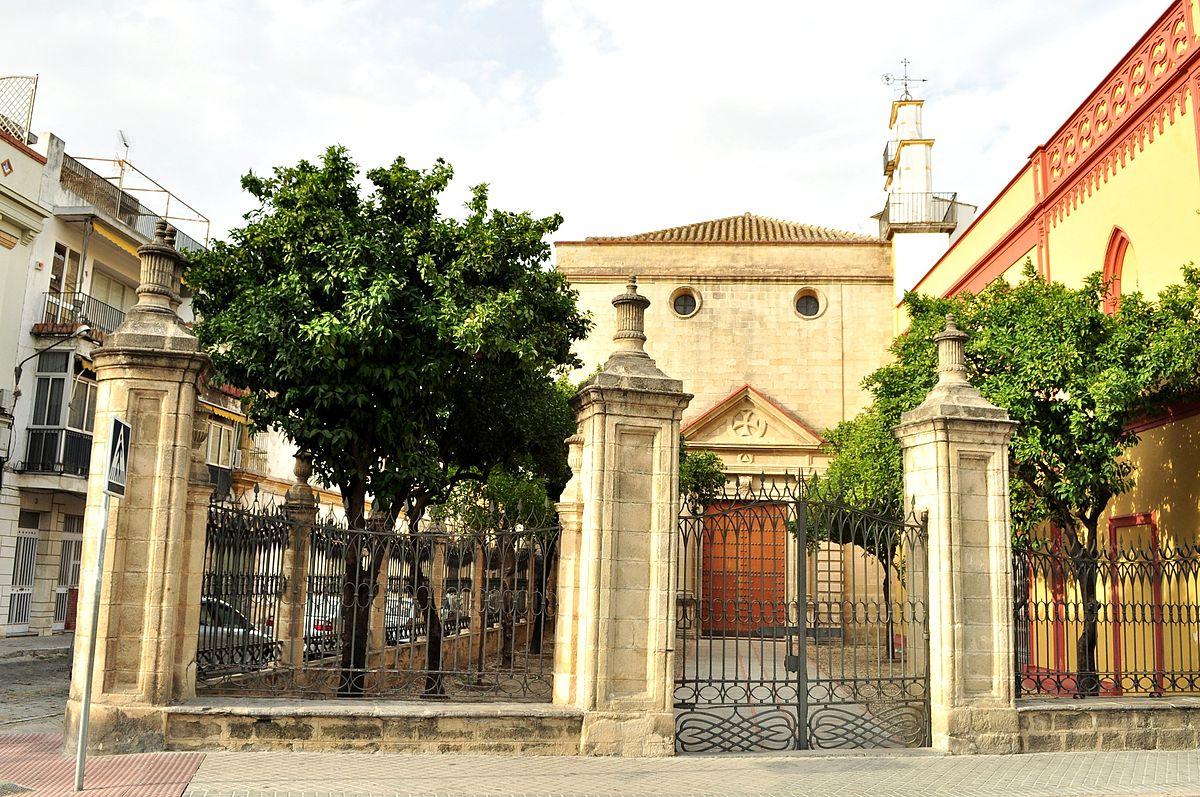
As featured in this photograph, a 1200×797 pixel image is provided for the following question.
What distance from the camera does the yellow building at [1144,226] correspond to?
12.9 meters

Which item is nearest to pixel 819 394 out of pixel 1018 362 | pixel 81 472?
pixel 1018 362

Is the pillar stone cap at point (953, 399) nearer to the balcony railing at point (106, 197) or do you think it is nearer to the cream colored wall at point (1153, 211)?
the cream colored wall at point (1153, 211)

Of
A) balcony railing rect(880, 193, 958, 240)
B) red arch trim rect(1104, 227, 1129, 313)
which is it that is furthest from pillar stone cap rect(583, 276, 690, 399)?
balcony railing rect(880, 193, 958, 240)

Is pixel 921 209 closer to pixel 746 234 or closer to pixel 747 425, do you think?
pixel 746 234

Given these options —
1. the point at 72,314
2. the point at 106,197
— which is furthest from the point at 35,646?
the point at 106,197

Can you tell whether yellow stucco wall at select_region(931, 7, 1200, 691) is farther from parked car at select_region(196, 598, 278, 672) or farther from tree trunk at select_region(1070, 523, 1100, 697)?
parked car at select_region(196, 598, 278, 672)

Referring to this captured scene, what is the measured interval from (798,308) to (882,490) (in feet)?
52.1

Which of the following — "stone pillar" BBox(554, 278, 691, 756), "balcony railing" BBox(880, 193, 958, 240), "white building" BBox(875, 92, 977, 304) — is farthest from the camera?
"balcony railing" BBox(880, 193, 958, 240)

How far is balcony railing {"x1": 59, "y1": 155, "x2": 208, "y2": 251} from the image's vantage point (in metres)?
25.1

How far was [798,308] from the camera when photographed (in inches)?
1230

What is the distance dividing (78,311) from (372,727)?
68.4ft

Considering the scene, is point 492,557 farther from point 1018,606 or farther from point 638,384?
point 1018,606

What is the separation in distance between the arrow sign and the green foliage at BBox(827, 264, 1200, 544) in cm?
808

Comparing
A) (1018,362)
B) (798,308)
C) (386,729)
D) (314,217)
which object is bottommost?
(386,729)
